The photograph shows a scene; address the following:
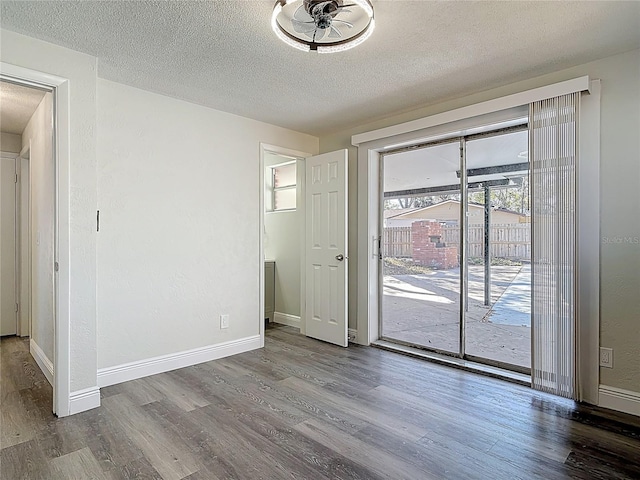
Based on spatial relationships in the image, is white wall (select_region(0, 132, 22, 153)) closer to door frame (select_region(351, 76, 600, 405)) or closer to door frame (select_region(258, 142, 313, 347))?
door frame (select_region(258, 142, 313, 347))

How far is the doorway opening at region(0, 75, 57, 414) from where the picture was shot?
2963 millimetres

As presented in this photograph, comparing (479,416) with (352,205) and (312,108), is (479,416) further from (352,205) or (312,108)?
(312,108)

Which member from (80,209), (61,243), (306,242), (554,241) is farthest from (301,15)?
(306,242)

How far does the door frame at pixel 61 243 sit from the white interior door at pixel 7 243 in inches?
102

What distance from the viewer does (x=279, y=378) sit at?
3047 millimetres

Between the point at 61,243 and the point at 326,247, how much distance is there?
8.33 ft

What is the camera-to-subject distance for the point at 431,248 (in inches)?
146

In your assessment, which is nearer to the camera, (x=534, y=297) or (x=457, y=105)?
(x=534, y=297)

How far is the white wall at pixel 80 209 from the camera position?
7.96ft

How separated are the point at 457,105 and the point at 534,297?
181 cm

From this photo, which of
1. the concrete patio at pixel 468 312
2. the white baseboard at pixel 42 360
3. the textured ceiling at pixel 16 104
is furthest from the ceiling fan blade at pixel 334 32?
the white baseboard at pixel 42 360

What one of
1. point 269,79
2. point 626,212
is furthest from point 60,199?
point 626,212

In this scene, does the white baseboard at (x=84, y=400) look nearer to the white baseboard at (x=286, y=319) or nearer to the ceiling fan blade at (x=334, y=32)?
the white baseboard at (x=286, y=319)

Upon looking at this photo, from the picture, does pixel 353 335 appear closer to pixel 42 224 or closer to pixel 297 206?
pixel 297 206
